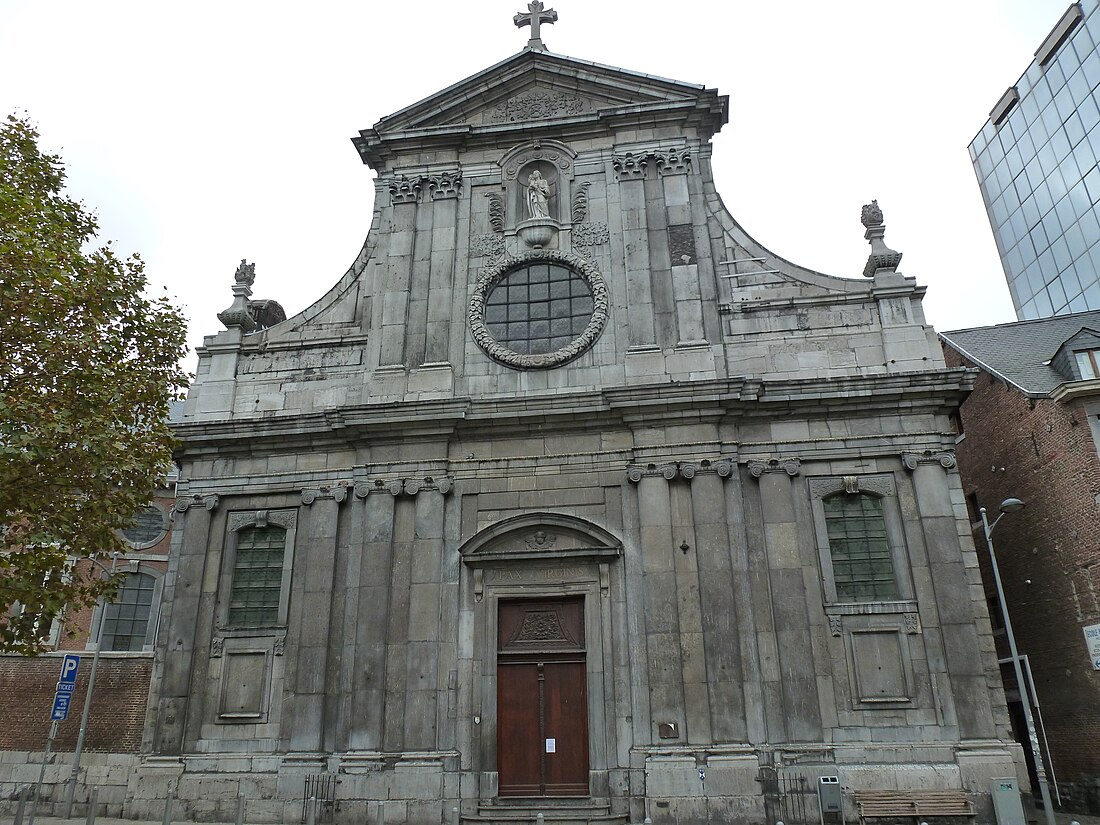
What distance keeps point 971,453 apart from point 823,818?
12556 millimetres

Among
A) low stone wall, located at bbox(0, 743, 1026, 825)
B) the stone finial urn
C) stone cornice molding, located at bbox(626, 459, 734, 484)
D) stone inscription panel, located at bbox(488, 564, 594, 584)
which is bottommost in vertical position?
low stone wall, located at bbox(0, 743, 1026, 825)

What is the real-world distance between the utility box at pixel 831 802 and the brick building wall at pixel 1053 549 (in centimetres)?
675

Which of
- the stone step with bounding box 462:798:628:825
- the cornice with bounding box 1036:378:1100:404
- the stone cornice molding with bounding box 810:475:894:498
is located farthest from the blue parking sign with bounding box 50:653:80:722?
the cornice with bounding box 1036:378:1100:404

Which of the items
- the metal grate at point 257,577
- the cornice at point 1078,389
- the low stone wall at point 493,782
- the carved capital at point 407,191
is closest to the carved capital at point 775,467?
the low stone wall at point 493,782

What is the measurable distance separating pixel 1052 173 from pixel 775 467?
113 ft

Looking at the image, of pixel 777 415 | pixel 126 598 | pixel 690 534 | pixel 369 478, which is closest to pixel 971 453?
pixel 777 415

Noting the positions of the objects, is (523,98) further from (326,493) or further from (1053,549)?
(1053,549)

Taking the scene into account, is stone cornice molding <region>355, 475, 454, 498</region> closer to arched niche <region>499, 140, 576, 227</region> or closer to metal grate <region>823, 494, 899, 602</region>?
arched niche <region>499, 140, 576, 227</region>

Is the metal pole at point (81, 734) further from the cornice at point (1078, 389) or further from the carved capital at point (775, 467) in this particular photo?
the cornice at point (1078, 389)

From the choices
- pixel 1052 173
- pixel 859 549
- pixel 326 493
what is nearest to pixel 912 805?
pixel 859 549

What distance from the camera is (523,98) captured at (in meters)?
21.1

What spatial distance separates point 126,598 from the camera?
79.7 feet

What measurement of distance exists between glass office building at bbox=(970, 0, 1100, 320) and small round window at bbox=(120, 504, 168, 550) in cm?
3969

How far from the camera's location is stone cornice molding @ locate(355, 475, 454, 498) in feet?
56.9
